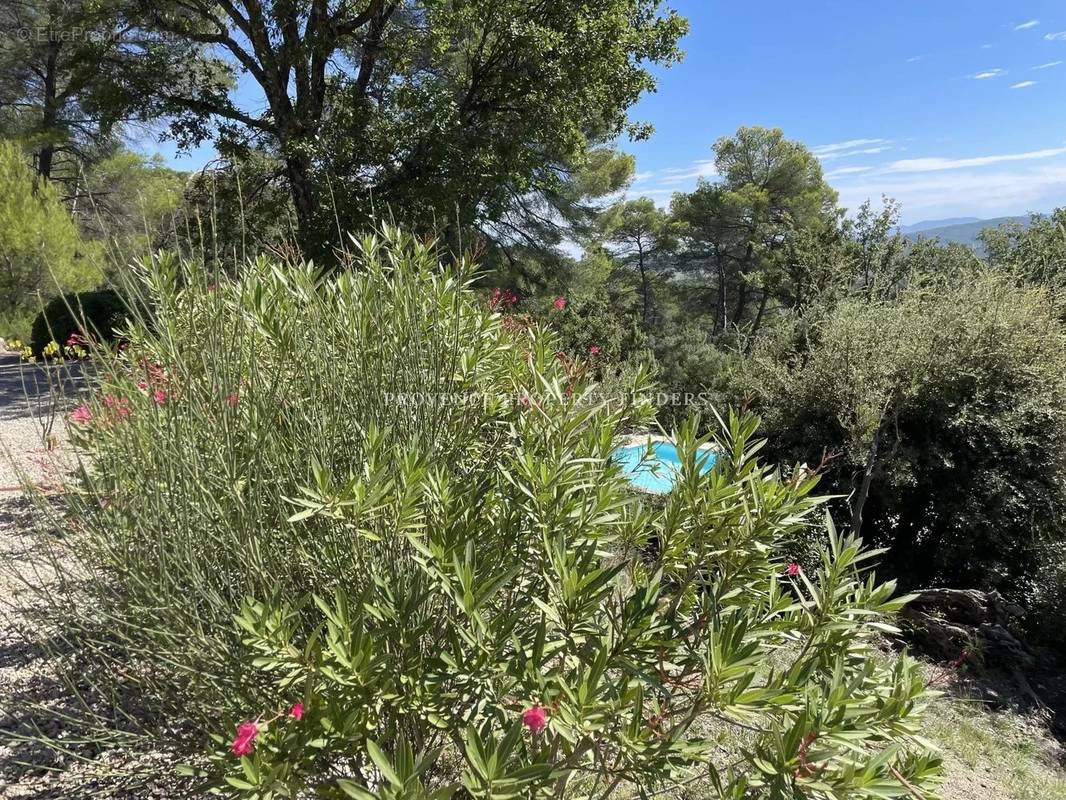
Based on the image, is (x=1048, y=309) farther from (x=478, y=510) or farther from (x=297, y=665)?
(x=297, y=665)

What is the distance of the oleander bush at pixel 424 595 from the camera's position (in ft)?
4.39

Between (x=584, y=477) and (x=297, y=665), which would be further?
(x=584, y=477)

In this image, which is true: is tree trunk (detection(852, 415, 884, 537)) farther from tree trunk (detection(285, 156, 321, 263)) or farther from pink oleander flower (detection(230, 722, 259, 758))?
tree trunk (detection(285, 156, 321, 263))

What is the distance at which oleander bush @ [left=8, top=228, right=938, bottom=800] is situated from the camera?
1.34 metres

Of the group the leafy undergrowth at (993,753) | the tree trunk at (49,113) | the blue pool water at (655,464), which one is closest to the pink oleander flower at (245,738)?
the blue pool water at (655,464)

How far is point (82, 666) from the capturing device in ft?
8.13

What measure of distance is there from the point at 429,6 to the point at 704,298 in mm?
24646

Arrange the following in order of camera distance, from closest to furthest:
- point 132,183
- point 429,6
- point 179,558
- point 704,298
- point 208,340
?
point 179,558 → point 208,340 → point 429,6 → point 132,183 → point 704,298

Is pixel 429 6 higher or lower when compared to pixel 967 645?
higher

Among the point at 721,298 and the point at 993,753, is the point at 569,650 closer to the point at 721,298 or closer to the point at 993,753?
the point at 993,753

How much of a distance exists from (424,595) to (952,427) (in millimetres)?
6480

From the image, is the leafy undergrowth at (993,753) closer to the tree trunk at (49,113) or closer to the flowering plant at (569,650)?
the flowering plant at (569,650)

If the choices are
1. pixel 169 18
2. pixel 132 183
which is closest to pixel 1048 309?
pixel 169 18

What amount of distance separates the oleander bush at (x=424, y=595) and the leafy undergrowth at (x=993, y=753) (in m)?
2.30
